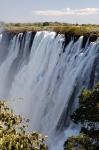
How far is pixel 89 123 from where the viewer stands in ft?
62.9

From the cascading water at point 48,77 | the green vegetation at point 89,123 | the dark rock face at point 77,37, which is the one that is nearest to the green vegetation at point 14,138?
the green vegetation at point 89,123

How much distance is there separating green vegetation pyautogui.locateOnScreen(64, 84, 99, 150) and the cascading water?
1127 centimetres

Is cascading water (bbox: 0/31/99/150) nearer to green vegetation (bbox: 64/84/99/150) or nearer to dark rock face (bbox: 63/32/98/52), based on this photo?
dark rock face (bbox: 63/32/98/52)

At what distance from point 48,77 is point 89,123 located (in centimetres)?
2448

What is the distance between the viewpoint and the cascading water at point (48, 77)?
35.6 m

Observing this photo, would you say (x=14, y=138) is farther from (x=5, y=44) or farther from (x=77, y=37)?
(x=5, y=44)

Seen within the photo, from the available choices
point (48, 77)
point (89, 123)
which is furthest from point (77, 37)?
point (89, 123)

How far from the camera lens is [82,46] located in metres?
39.3

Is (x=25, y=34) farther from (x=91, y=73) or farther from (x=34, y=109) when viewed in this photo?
(x=91, y=73)

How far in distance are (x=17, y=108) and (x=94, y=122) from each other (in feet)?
86.1

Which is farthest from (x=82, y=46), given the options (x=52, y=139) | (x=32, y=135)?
(x=32, y=135)

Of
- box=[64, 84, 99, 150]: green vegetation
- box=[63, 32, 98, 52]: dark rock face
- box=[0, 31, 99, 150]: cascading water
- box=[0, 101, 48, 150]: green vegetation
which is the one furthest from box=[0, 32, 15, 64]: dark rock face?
box=[0, 101, 48, 150]: green vegetation

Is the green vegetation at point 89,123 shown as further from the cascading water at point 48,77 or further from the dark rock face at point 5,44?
the dark rock face at point 5,44

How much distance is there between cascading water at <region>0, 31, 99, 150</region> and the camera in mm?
35562
